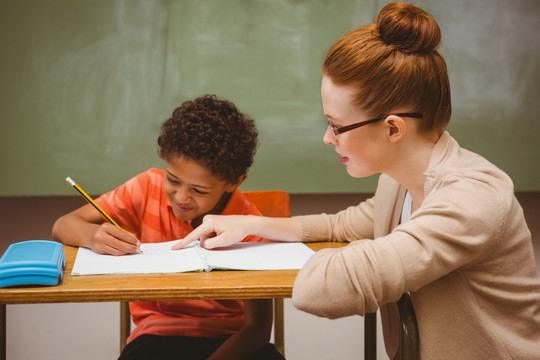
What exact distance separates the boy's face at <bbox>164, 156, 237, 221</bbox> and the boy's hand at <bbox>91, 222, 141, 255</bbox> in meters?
0.24

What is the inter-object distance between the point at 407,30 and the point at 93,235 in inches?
30.4

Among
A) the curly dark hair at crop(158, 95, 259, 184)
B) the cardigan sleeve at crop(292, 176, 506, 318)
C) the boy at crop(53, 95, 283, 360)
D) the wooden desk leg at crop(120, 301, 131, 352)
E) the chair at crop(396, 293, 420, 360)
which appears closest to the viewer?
the cardigan sleeve at crop(292, 176, 506, 318)

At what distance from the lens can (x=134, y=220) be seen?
1.49 metres

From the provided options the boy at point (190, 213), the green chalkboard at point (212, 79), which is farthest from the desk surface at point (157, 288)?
the green chalkboard at point (212, 79)

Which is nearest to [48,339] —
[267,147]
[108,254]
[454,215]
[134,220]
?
[134,220]

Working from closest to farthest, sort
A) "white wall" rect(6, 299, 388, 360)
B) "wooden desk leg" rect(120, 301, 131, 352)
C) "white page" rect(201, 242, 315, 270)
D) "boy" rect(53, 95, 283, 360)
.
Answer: "white page" rect(201, 242, 315, 270) < "boy" rect(53, 95, 283, 360) < "wooden desk leg" rect(120, 301, 131, 352) < "white wall" rect(6, 299, 388, 360)

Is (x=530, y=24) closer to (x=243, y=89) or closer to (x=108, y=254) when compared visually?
(x=243, y=89)

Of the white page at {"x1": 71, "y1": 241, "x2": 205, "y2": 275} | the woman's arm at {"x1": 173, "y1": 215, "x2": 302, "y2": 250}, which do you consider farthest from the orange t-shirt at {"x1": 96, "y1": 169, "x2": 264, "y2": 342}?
the white page at {"x1": 71, "y1": 241, "x2": 205, "y2": 275}

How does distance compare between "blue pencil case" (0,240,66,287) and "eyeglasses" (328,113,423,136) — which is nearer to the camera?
"blue pencil case" (0,240,66,287)

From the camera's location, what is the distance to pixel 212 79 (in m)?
1.97

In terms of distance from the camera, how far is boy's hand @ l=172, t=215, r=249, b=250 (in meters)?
1.15

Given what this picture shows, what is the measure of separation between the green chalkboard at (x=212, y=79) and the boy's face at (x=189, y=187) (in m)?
0.63

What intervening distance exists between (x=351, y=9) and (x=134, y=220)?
3.69 feet

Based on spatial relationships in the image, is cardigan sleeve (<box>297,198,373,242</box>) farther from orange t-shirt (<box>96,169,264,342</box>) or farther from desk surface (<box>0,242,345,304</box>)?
desk surface (<box>0,242,345,304</box>)
